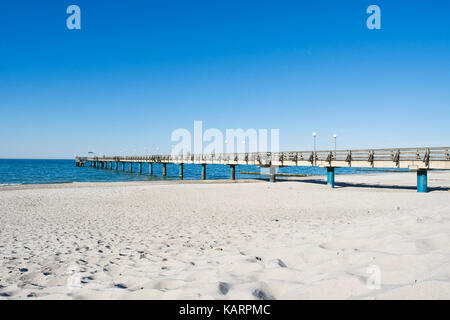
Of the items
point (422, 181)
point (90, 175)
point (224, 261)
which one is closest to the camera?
point (224, 261)

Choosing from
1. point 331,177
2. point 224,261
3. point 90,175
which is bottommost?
point 90,175

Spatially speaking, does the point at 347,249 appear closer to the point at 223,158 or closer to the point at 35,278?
the point at 35,278

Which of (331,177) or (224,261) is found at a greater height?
(224,261)

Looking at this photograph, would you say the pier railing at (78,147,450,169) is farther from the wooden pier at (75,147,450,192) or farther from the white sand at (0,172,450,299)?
the white sand at (0,172,450,299)

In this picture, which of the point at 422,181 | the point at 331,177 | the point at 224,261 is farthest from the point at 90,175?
the point at 224,261

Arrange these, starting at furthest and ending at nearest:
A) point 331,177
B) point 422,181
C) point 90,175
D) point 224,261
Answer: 1. point 90,175
2. point 331,177
3. point 422,181
4. point 224,261

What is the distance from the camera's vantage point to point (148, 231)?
311 inches

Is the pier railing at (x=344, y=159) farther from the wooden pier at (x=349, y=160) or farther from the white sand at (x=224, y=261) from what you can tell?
the white sand at (x=224, y=261)

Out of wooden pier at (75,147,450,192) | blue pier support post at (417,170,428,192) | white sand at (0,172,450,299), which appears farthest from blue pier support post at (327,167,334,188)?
white sand at (0,172,450,299)

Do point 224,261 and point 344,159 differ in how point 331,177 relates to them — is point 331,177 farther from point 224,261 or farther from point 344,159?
point 224,261

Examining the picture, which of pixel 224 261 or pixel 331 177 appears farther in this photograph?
pixel 331 177
